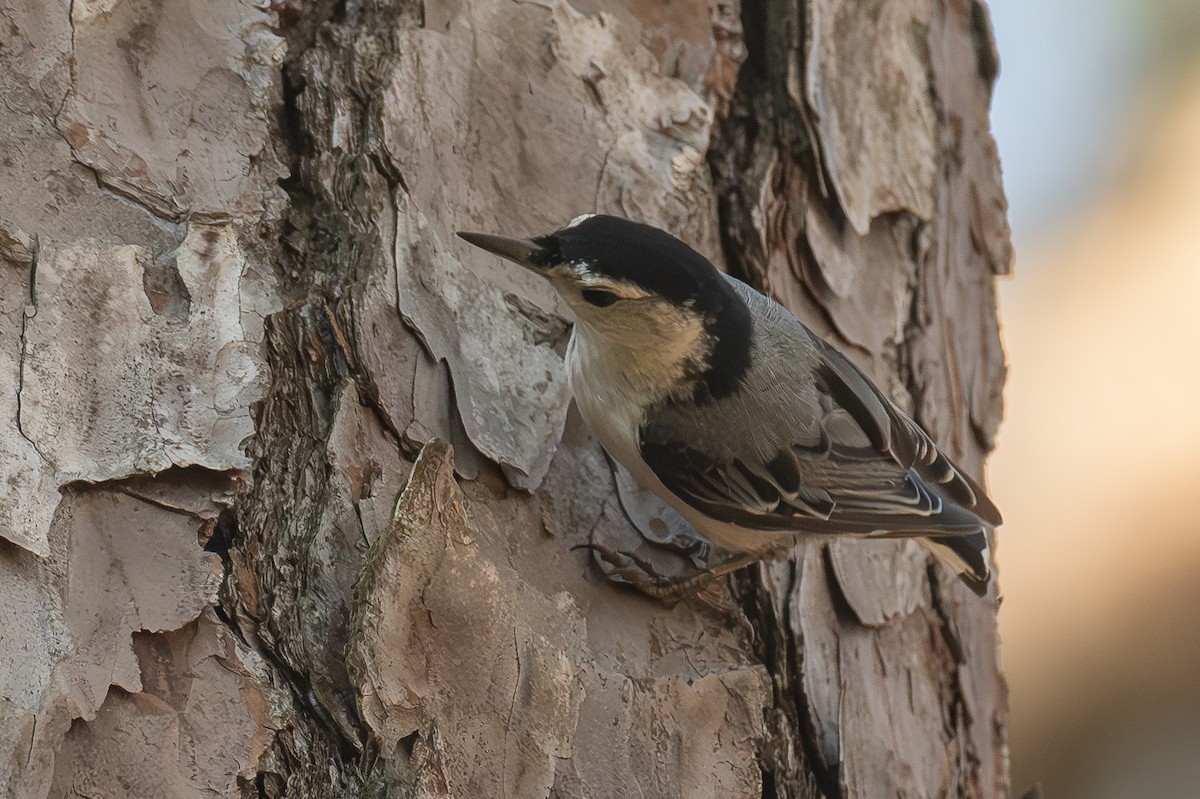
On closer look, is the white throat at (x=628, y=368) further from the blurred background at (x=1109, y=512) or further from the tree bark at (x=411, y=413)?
the blurred background at (x=1109, y=512)

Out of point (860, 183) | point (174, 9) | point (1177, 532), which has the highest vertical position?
point (174, 9)

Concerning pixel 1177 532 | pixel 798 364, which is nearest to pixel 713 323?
pixel 798 364

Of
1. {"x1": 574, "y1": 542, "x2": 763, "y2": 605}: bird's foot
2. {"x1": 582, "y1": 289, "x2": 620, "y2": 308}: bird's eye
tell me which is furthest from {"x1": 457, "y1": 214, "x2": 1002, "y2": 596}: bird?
{"x1": 574, "y1": 542, "x2": 763, "y2": 605}: bird's foot

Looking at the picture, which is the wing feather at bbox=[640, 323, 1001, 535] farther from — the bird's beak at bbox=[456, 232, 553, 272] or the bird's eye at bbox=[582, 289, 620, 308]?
the bird's beak at bbox=[456, 232, 553, 272]

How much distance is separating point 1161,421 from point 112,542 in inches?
128

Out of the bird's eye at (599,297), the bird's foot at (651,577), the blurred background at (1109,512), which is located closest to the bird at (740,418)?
the bird's eye at (599,297)

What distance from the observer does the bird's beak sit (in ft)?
5.63

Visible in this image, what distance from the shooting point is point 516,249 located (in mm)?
1751

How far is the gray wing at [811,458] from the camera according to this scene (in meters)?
2.02

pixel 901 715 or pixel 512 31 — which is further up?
pixel 512 31

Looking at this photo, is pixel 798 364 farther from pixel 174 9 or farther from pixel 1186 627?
pixel 1186 627

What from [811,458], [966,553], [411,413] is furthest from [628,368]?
[966,553]

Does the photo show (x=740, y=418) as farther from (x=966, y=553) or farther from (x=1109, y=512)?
(x=1109, y=512)

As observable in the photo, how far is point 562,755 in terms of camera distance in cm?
151
